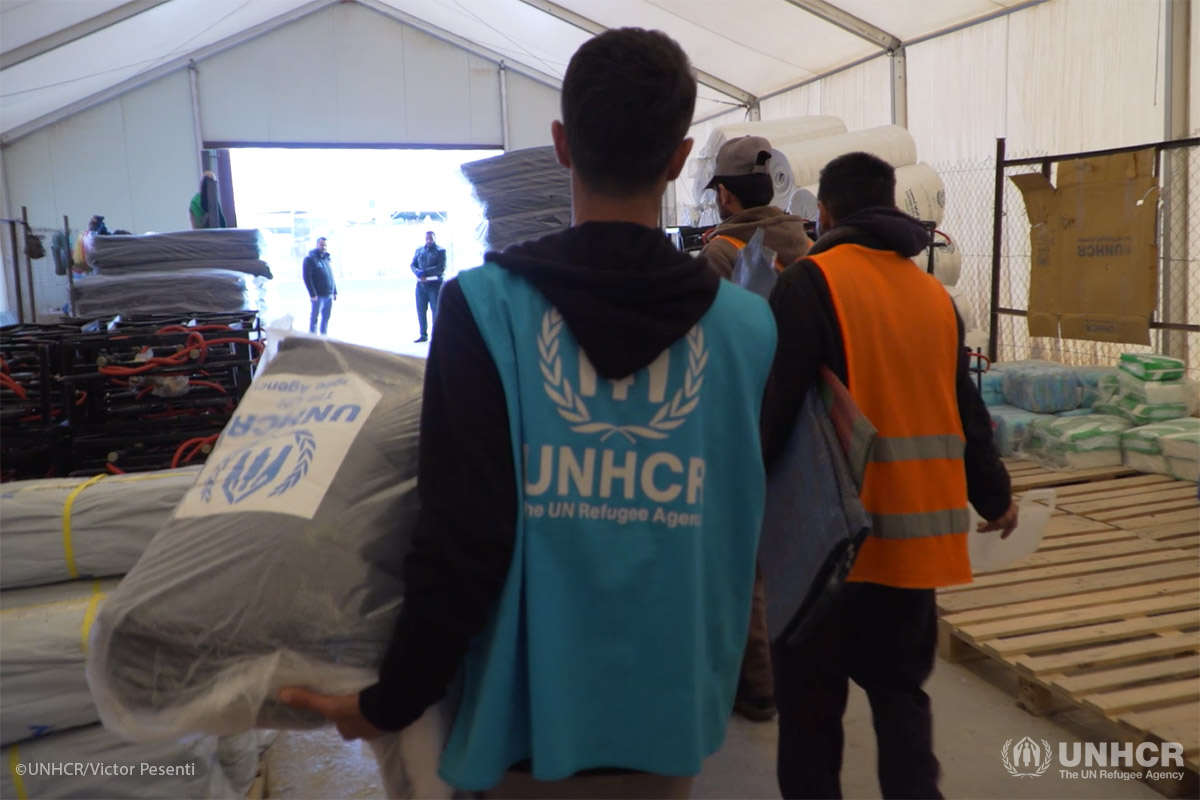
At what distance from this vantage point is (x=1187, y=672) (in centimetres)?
284

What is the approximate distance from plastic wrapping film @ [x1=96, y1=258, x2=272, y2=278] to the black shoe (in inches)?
192

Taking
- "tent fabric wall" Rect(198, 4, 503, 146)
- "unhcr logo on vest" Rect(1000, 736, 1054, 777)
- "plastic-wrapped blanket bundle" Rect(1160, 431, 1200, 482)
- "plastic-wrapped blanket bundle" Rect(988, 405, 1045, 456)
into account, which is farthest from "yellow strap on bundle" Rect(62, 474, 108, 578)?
"tent fabric wall" Rect(198, 4, 503, 146)

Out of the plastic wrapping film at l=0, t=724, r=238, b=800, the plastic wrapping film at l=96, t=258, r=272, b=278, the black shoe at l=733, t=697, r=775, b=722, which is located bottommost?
the black shoe at l=733, t=697, r=775, b=722

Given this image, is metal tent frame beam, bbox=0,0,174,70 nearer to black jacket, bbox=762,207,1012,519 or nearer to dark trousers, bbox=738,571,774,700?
dark trousers, bbox=738,571,774,700

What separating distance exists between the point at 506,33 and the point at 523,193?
10.3 m

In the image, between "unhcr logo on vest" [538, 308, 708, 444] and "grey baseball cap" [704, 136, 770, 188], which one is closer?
"unhcr logo on vest" [538, 308, 708, 444]

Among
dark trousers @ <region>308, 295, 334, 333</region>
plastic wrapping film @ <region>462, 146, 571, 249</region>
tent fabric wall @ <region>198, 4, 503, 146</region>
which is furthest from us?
tent fabric wall @ <region>198, 4, 503, 146</region>

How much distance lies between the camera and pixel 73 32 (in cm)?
947

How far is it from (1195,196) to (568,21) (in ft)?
25.3

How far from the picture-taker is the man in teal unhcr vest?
1032 millimetres

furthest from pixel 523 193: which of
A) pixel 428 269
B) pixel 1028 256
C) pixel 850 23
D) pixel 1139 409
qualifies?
pixel 428 269

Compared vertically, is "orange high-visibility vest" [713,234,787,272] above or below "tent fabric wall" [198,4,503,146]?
below

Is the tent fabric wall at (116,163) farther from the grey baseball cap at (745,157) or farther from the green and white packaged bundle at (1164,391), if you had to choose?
the green and white packaged bundle at (1164,391)

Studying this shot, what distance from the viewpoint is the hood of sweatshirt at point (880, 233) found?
2.00m
